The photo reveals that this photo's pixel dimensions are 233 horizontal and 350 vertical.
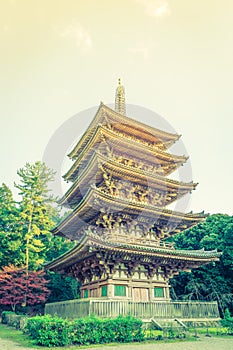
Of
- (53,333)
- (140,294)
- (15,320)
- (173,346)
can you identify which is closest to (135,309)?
(140,294)

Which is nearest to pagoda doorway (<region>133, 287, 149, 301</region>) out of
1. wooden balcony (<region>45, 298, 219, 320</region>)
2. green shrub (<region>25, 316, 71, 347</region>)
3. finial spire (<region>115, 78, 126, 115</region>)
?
wooden balcony (<region>45, 298, 219, 320</region>)

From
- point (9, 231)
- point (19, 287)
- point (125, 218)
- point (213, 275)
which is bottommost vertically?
point (19, 287)

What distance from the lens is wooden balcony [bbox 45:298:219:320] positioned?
1639 cm

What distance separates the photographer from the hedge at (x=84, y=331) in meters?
13.2

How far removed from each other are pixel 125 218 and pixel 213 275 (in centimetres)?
1661

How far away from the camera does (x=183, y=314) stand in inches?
749

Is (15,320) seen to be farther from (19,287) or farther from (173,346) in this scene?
(173,346)

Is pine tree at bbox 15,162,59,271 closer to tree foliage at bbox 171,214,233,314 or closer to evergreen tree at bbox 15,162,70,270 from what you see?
evergreen tree at bbox 15,162,70,270

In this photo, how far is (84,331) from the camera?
45.2 feet

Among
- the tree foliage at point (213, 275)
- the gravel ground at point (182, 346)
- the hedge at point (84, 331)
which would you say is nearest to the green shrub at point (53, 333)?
the hedge at point (84, 331)

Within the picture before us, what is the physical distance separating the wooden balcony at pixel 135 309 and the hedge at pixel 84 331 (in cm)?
195

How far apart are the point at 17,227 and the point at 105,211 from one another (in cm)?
1880

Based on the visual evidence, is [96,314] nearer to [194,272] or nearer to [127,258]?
[127,258]

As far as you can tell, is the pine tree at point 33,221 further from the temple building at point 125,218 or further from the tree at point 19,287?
the temple building at point 125,218
